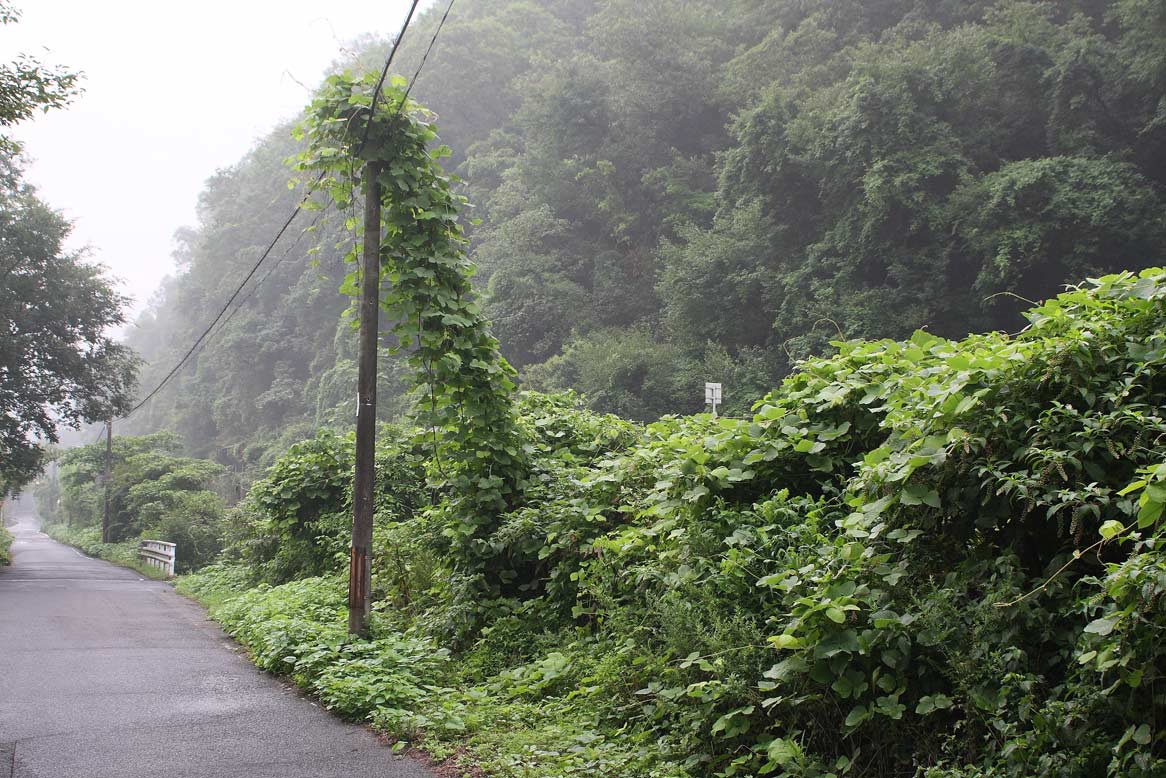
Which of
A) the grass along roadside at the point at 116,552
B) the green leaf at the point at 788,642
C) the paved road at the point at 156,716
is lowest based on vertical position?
the grass along roadside at the point at 116,552

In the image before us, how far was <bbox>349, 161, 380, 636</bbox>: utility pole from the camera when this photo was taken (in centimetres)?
864

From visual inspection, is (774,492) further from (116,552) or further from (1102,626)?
(116,552)

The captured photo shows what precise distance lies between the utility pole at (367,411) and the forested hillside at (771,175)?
158 cm

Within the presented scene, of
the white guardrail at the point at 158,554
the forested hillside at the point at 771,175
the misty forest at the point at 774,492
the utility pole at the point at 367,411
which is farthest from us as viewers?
the forested hillside at the point at 771,175

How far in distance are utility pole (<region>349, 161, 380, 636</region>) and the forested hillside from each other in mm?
1577

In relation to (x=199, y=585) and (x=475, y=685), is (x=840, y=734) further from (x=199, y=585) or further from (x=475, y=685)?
(x=199, y=585)

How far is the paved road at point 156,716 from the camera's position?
5273 mm

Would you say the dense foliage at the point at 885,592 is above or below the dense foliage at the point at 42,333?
below

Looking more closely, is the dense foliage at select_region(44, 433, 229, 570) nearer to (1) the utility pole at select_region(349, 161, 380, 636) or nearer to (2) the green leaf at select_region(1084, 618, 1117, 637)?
(1) the utility pole at select_region(349, 161, 380, 636)

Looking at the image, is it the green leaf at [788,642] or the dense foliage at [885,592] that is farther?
the green leaf at [788,642]

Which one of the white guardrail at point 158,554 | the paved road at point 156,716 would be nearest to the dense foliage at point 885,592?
the paved road at point 156,716

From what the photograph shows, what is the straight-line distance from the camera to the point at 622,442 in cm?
1027

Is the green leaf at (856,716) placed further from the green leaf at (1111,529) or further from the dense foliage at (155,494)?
the dense foliage at (155,494)

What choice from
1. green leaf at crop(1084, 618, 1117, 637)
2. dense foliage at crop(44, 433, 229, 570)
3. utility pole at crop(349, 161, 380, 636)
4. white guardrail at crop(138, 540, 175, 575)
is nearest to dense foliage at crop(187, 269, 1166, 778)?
green leaf at crop(1084, 618, 1117, 637)
